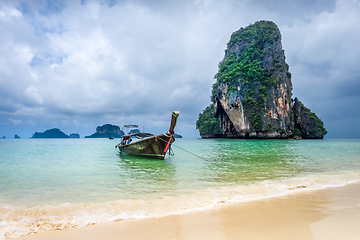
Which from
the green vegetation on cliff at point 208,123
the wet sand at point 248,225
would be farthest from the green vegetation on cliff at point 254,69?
the wet sand at point 248,225

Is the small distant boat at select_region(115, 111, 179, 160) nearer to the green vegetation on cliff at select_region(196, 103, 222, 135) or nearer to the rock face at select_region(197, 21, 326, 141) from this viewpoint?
the rock face at select_region(197, 21, 326, 141)

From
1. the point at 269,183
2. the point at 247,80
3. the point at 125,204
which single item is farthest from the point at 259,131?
the point at 125,204

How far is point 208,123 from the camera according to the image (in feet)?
225

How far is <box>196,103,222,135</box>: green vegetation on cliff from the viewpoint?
2591 inches

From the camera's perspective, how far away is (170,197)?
15.6 ft

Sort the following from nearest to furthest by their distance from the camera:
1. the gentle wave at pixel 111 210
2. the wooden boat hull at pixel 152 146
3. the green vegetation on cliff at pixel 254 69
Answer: the gentle wave at pixel 111 210, the wooden boat hull at pixel 152 146, the green vegetation on cliff at pixel 254 69

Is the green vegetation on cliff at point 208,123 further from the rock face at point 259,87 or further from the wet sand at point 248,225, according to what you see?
the wet sand at point 248,225

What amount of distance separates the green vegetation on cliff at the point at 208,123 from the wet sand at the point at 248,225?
197ft

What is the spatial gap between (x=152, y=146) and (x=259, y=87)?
39390 millimetres

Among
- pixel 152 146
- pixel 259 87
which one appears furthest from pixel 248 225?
pixel 259 87

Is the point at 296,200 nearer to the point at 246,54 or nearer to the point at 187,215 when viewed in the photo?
the point at 187,215

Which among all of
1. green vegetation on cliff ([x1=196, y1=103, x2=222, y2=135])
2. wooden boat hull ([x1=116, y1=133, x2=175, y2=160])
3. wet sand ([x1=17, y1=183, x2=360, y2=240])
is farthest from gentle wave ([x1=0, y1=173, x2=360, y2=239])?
green vegetation on cliff ([x1=196, y1=103, x2=222, y2=135])

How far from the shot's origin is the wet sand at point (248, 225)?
261 cm

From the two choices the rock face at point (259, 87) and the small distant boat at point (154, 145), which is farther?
the rock face at point (259, 87)
